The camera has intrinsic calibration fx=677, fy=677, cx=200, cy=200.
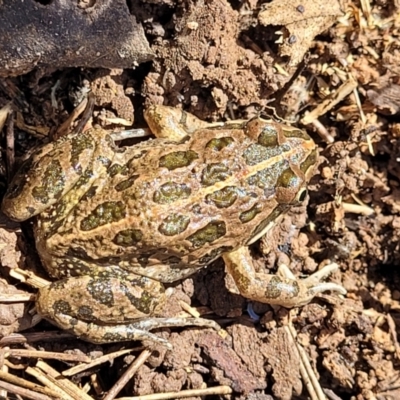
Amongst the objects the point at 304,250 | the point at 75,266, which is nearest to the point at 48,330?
the point at 75,266

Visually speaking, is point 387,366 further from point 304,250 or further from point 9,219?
point 9,219

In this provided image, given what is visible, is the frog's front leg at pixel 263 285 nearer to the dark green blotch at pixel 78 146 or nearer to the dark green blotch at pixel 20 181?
the dark green blotch at pixel 78 146

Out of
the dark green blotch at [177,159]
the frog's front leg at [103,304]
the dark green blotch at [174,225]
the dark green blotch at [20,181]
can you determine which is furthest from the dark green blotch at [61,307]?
the dark green blotch at [177,159]

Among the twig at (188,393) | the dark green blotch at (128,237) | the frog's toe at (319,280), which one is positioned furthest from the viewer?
the frog's toe at (319,280)

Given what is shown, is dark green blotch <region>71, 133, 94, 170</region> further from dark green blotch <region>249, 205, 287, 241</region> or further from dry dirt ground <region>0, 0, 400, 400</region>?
dark green blotch <region>249, 205, 287, 241</region>

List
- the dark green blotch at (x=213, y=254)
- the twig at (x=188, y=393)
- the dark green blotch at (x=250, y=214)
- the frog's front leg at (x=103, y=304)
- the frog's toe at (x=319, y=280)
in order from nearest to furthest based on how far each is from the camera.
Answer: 1. the frog's front leg at (x=103, y=304)
2. the dark green blotch at (x=250, y=214)
3. the dark green blotch at (x=213, y=254)
4. the twig at (x=188, y=393)
5. the frog's toe at (x=319, y=280)
